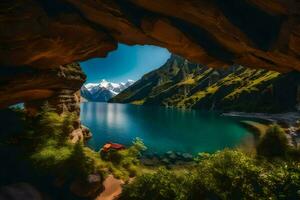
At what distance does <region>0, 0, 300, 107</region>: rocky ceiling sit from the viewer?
25984 millimetres

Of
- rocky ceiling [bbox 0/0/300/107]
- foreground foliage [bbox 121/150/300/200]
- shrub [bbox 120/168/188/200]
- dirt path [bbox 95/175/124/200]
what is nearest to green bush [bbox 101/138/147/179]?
dirt path [bbox 95/175/124/200]

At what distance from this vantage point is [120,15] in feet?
93.3

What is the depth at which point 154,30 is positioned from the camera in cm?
3011

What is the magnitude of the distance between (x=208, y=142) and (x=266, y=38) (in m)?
76.1

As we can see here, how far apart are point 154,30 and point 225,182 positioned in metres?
16.0

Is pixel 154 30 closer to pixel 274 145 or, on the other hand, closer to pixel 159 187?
pixel 159 187

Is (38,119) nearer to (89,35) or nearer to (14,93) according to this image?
(14,93)

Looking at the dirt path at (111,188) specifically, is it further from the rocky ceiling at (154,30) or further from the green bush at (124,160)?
the rocky ceiling at (154,30)

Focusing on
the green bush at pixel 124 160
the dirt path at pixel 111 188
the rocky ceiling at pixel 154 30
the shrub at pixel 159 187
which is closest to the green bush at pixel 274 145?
the rocky ceiling at pixel 154 30

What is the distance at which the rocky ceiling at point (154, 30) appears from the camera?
25984 millimetres

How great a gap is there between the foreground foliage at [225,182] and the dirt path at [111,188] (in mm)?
5687

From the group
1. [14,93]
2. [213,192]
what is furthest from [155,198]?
[14,93]

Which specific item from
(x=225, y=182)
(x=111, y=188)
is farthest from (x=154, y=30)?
(x=111, y=188)

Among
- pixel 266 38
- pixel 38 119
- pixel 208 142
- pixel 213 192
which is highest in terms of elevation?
pixel 266 38
